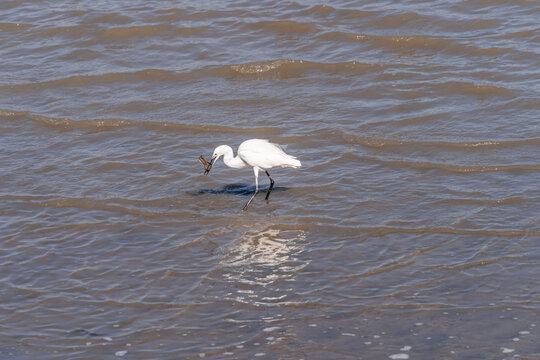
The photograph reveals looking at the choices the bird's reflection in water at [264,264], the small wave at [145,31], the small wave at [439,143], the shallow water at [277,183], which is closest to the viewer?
the shallow water at [277,183]

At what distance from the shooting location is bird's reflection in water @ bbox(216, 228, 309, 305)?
7.27 meters

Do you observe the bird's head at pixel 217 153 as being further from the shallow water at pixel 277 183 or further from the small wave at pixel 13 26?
the small wave at pixel 13 26

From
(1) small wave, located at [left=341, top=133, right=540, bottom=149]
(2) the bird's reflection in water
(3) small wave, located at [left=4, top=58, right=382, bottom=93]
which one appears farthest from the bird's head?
(3) small wave, located at [left=4, top=58, right=382, bottom=93]

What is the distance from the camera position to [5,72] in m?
13.7

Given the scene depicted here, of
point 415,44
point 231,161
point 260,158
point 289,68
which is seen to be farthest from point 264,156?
point 415,44

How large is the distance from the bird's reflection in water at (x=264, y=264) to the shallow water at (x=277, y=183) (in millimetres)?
24

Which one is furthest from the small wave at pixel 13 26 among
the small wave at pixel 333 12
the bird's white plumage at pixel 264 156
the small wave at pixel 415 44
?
the bird's white plumage at pixel 264 156

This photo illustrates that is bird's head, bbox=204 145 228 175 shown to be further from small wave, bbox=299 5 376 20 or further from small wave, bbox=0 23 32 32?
small wave, bbox=0 23 32 32

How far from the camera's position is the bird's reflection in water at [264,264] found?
7.27 meters

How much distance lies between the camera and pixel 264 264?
25.7 ft

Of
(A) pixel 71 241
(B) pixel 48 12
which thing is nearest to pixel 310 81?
(A) pixel 71 241

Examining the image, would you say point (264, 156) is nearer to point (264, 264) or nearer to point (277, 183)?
point (277, 183)

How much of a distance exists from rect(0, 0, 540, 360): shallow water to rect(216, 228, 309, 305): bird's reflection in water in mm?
24

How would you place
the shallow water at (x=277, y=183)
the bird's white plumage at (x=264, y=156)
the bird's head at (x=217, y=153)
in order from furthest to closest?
1. the bird's head at (x=217, y=153)
2. the bird's white plumage at (x=264, y=156)
3. the shallow water at (x=277, y=183)
